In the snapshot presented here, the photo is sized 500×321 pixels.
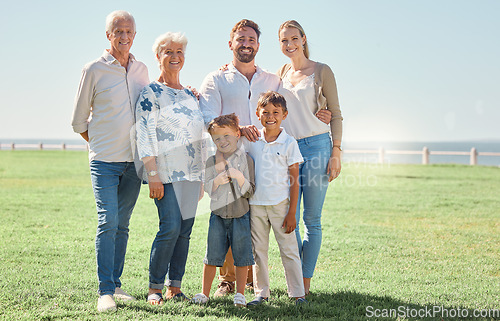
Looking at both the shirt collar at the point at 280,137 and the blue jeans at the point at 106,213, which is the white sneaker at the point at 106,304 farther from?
the shirt collar at the point at 280,137

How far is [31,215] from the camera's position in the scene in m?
8.91

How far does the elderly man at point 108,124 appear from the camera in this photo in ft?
12.2

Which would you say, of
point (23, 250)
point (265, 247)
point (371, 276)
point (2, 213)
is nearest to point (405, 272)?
point (371, 276)

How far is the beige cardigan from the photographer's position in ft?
13.7

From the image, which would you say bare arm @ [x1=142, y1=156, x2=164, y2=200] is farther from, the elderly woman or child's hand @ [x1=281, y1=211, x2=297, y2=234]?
child's hand @ [x1=281, y1=211, x2=297, y2=234]

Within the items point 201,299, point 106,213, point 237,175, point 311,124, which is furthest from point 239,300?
point 311,124

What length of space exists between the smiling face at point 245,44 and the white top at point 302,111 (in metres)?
0.43

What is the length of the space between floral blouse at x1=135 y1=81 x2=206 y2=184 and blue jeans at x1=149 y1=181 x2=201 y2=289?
0.34ft

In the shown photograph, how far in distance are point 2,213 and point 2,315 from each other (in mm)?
6115

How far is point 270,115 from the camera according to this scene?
379 cm

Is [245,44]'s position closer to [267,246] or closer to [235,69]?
[235,69]

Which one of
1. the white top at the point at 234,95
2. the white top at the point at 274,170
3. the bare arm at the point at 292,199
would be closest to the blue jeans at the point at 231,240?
the white top at the point at 274,170

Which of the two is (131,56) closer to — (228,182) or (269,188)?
(228,182)

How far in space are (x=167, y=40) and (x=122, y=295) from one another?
2.22m
